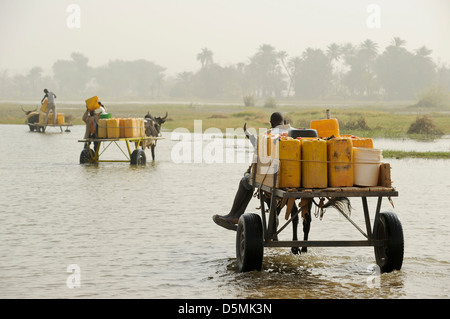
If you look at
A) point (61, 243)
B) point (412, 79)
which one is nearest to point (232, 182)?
point (61, 243)

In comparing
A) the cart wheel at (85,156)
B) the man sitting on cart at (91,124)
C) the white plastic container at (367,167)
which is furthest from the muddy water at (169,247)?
the cart wheel at (85,156)

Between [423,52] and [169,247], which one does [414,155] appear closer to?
[169,247]

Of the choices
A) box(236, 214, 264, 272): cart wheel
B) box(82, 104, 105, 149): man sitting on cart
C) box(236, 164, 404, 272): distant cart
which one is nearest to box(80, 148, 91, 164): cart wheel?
box(82, 104, 105, 149): man sitting on cart

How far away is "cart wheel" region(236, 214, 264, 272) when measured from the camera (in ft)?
29.2

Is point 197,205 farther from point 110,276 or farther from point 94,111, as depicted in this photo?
point 94,111

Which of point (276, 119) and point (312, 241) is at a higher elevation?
point (276, 119)

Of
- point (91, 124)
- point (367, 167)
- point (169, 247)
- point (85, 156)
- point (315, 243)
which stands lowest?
point (169, 247)

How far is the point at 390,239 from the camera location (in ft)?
29.5

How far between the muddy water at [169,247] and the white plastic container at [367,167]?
3.71 ft

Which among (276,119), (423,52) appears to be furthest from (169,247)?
(423,52)

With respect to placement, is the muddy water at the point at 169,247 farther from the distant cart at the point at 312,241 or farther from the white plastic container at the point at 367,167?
the white plastic container at the point at 367,167

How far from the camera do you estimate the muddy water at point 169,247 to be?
341 inches

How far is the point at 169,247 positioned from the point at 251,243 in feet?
8.06

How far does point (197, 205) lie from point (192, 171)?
774 cm
